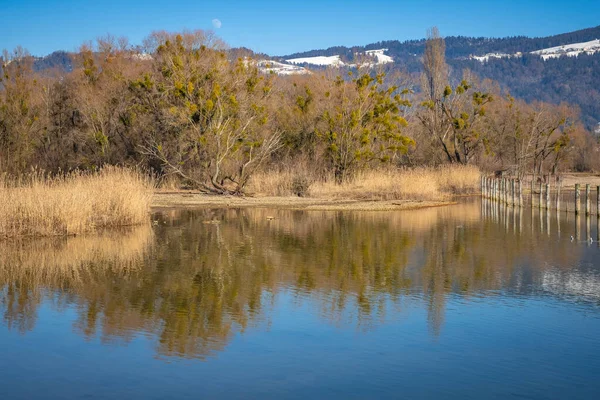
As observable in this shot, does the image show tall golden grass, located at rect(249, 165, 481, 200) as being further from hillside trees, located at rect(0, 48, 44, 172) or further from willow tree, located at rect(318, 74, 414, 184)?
hillside trees, located at rect(0, 48, 44, 172)

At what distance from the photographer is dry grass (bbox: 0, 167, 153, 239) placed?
65.0ft

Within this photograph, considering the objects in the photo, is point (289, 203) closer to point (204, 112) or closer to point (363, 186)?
point (363, 186)

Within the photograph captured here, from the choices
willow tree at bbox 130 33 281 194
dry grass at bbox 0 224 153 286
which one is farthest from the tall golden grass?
dry grass at bbox 0 224 153 286

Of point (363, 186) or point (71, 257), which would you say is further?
point (363, 186)

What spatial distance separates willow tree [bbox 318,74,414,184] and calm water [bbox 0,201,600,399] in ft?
67.0

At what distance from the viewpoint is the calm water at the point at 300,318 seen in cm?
829

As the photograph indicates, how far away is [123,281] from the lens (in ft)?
46.0

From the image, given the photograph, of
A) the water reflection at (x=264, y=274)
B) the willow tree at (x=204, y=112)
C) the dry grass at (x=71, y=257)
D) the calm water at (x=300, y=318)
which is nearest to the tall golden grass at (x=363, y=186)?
the willow tree at (x=204, y=112)

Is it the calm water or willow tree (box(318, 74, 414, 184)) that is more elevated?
willow tree (box(318, 74, 414, 184))

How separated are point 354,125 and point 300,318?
3003 cm

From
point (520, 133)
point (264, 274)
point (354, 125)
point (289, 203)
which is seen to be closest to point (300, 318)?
point (264, 274)

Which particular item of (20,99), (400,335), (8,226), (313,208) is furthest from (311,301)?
(20,99)

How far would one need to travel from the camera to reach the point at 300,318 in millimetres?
11172

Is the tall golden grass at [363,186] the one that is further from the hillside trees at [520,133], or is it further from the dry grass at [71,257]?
the hillside trees at [520,133]
